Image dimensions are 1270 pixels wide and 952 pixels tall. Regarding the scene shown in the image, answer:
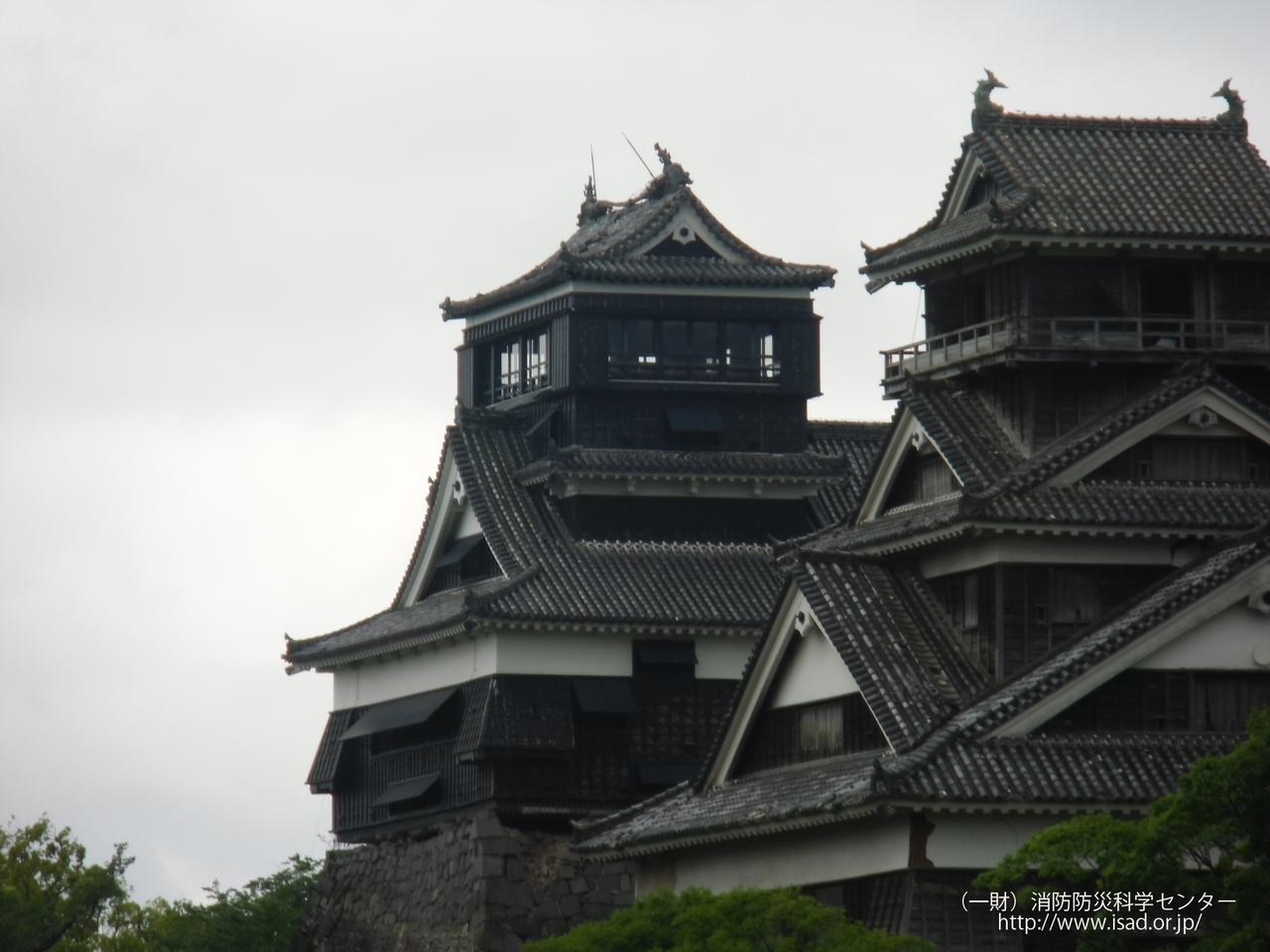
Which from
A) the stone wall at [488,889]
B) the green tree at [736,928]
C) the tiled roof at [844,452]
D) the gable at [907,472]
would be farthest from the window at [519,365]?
the green tree at [736,928]

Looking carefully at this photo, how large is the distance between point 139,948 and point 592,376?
2047 cm

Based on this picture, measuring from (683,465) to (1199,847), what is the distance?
2415 cm

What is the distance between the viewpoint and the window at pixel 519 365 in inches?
2067

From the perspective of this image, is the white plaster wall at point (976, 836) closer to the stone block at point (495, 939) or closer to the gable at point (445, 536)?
the stone block at point (495, 939)

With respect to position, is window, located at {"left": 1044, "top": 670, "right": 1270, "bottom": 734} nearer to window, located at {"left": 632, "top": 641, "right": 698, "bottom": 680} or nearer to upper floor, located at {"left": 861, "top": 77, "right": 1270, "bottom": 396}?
upper floor, located at {"left": 861, "top": 77, "right": 1270, "bottom": 396}

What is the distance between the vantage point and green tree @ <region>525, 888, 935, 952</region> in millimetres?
29219

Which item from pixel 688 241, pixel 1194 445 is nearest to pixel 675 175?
pixel 688 241

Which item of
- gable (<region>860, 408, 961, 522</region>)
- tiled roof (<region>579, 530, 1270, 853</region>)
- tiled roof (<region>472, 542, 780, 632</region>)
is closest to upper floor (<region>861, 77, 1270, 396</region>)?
gable (<region>860, 408, 961, 522</region>)

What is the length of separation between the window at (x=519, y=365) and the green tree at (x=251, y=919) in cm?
1340

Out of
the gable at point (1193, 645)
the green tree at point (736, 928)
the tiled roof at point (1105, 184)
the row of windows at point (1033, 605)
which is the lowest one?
the green tree at point (736, 928)

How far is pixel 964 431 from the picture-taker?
37188mm

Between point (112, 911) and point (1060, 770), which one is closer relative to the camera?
point (1060, 770)

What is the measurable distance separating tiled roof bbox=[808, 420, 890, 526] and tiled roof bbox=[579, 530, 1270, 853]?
16470mm

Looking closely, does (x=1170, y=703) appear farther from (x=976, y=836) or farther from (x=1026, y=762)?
(x=976, y=836)
